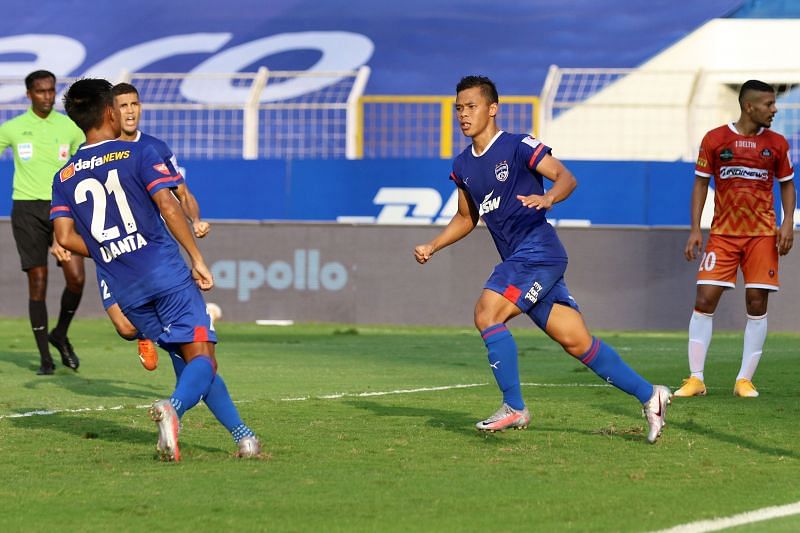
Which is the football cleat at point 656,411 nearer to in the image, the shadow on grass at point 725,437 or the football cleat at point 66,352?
the shadow on grass at point 725,437

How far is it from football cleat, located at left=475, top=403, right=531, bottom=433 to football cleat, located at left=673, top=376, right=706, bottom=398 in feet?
6.93

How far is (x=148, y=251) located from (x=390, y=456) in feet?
4.71

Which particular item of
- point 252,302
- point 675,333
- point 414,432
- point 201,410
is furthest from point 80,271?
point 675,333

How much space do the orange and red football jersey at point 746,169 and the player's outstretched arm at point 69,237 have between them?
4371 mm

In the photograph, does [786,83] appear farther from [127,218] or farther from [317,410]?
[127,218]

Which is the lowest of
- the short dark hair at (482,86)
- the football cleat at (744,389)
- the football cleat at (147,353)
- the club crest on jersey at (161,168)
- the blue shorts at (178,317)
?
the football cleat at (744,389)

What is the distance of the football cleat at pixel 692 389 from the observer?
362 inches

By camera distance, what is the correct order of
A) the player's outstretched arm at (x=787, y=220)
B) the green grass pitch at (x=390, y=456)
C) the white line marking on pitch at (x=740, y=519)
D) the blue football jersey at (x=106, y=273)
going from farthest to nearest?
the player's outstretched arm at (x=787, y=220) < the blue football jersey at (x=106, y=273) < the green grass pitch at (x=390, y=456) < the white line marking on pitch at (x=740, y=519)

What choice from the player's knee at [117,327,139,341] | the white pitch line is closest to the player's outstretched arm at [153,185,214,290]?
the player's knee at [117,327,139,341]

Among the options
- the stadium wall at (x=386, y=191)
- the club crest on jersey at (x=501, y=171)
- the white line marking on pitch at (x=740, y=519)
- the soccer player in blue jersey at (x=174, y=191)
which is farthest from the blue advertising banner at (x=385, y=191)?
the white line marking on pitch at (x=740, y=519)

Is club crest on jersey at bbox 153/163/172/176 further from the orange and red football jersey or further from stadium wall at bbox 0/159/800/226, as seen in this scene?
stadium wall at bbox 0/159/800/226

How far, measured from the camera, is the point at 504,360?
726 centimetres

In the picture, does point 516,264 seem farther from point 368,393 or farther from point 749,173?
point 749,173

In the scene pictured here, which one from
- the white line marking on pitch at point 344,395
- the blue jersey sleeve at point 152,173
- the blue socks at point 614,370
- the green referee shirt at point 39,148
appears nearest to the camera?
the blue jersey sleeve at point 152,173
